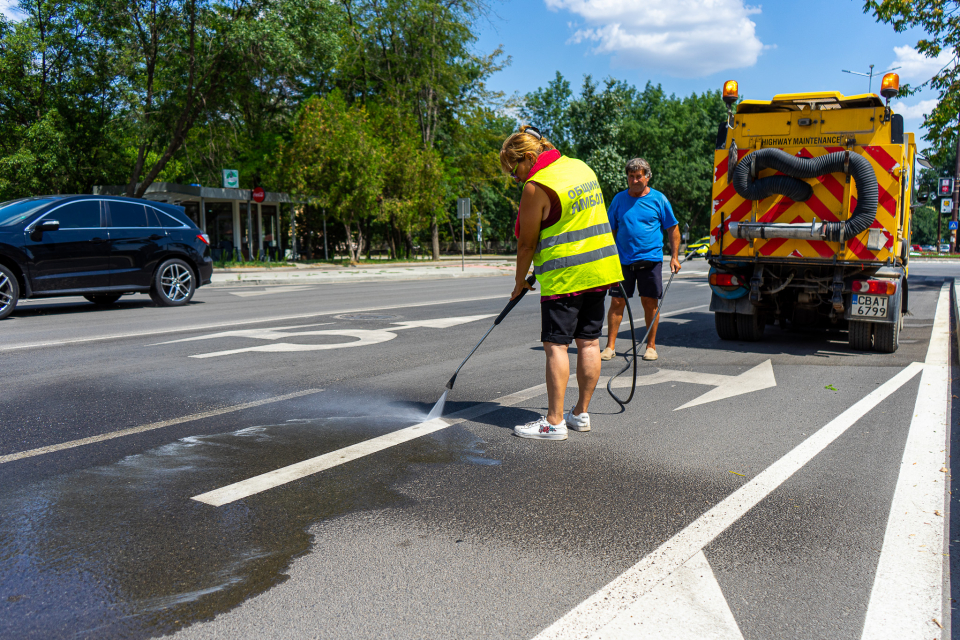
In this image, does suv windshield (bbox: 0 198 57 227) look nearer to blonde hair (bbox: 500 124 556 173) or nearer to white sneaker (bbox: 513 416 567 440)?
blonde hair (bbox: 500 124 556 173)

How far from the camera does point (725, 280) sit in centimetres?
860

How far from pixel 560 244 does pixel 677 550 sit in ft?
6.43

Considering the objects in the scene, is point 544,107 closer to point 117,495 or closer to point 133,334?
point 133,334

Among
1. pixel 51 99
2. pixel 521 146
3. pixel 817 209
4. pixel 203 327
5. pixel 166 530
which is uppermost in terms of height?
pixel 51 99

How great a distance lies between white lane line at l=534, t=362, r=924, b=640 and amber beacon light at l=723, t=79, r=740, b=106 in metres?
4.67

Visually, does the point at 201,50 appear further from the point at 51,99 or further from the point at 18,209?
the point at 18,209

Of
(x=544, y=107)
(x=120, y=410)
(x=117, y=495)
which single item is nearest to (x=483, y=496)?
(x=117, y=495)

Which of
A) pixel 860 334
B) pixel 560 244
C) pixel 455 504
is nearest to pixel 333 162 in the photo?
pixel 860 334

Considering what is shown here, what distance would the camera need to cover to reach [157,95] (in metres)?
29.2

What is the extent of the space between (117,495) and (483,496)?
66.1 inches

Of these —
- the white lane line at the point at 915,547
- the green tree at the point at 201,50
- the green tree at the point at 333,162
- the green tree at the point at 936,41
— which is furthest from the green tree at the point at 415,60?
the white lane line at the point at 915,547

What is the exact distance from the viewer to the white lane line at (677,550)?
7.97 ft

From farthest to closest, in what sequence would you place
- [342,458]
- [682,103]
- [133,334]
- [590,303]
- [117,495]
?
[682,103] → [133,334] → [590,303] → [342,458] → [117,495]

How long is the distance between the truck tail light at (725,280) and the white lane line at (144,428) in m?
5.00
